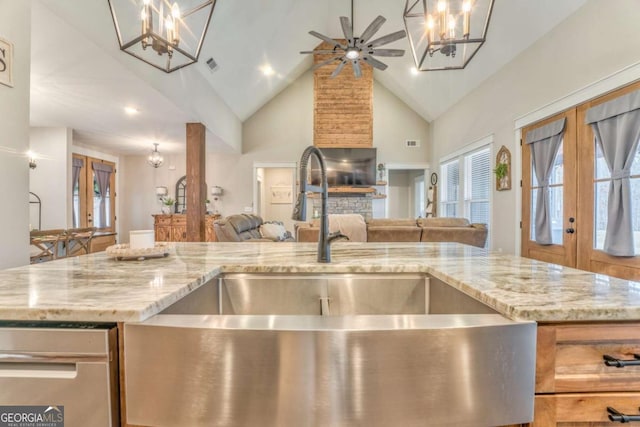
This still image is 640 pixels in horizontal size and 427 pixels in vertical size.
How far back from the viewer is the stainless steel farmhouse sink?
62 cm

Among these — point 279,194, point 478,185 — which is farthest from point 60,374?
point 279,194

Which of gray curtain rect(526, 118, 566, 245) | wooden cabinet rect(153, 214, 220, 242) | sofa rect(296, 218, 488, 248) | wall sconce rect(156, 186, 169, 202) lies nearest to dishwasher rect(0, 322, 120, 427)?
sofa rect(296, 218, 488, 248)

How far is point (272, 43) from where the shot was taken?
543 cm

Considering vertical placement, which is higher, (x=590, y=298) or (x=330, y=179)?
(x=330, y=179)

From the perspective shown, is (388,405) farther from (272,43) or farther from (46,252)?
(272,43)

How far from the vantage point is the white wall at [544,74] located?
280 centimetres

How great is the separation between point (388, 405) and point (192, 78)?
4746 mm

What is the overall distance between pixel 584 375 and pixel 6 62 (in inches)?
100

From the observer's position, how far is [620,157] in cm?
271

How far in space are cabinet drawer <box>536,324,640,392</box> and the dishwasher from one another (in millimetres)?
943

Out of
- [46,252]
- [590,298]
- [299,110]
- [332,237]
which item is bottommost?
[46,252]

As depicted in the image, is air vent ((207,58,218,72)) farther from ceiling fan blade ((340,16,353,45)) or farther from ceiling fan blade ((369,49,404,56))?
ceiling fan blade ((369,49,404,56))

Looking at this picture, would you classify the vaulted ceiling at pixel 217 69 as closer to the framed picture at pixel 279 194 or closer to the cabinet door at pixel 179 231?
the cabinet door at pixel 179 231

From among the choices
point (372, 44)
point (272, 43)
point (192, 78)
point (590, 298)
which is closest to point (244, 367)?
point (590, 298)
